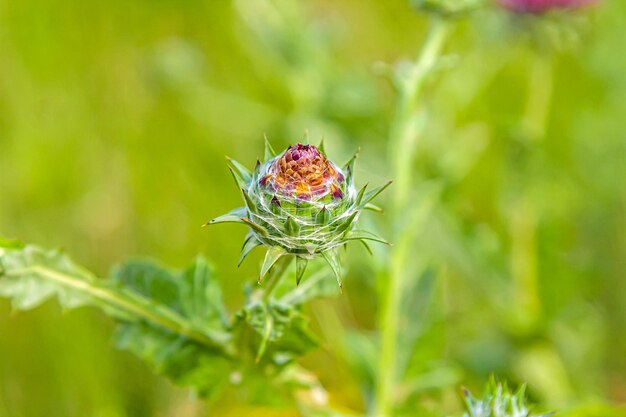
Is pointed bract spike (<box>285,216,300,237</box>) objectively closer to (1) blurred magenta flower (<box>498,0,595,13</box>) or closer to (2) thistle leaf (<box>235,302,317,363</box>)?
(2) thistle leaf (<box>235,302,317,363</box>)

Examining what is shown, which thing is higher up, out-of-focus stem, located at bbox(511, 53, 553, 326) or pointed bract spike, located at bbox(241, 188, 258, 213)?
out-of-focus stem, located at bbox(511, 53, 553, 326)

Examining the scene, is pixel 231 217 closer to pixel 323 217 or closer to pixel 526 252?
pixel 323 217

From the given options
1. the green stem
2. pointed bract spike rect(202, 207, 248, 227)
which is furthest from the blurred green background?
pointed bract spike rect(202, 207, 248, 227)

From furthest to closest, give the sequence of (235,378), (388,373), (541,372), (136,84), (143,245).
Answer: (136,84), (143,245), (541,372), (388,373), (235,378)

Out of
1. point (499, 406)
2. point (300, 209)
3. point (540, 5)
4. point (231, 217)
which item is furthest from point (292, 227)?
point (540, 5)

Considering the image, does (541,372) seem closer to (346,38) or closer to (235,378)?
(235,378)

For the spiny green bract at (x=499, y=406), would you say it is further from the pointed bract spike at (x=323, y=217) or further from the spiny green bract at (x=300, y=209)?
the pointed bract spike at (x=323, y=217)

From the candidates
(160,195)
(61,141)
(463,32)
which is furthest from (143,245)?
(463,32)
